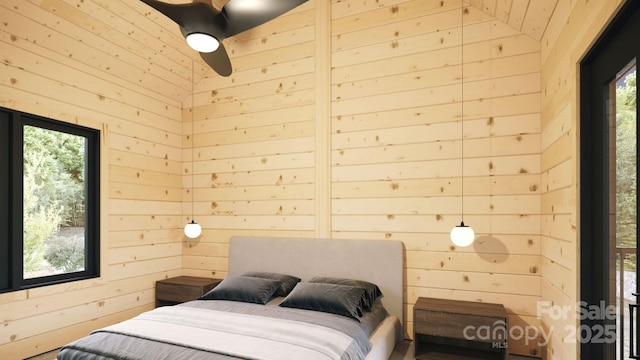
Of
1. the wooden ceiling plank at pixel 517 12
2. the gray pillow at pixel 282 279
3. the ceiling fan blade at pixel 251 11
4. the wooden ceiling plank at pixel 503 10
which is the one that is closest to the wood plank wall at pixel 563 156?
the wooden ceiling plank at pixel 517 12

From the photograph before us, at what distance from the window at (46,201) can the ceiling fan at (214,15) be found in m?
1.81

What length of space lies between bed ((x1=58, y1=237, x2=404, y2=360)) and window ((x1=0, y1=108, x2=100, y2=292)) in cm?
112

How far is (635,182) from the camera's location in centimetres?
147

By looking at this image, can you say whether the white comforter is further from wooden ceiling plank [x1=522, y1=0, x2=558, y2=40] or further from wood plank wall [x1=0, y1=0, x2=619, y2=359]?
wooden ceiling plank [x1=522, y1=0, x2=558, y2=40]

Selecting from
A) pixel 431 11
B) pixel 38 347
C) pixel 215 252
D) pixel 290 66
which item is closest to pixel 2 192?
pixel 38 347

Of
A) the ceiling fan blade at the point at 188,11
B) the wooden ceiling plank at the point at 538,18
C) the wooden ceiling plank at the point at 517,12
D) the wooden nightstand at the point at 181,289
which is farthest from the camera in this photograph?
the wooden nightstand at the point at 181,289

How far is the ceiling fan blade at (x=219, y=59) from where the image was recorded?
101 inches

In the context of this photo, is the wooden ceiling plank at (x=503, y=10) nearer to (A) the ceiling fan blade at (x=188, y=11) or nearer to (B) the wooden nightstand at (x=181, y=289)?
(A) the ceiling fan blade at (x=188, y=11)

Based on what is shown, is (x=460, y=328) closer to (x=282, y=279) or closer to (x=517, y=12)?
(x=282, y=279)

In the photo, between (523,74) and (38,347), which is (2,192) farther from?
(523,74)

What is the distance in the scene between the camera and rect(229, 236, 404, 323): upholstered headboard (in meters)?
3.19

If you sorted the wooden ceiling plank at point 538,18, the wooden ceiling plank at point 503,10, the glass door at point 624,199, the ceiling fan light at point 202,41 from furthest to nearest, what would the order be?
the wooden ceiling plank at point 503,10
the wooden ceiling plank at point 538,18
the ceiling fan light at point 202,41
the glass door at point 624,199

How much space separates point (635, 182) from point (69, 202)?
393 cm

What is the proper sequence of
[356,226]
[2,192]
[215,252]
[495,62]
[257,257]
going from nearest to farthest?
[2,192], [495,62], [356,226], [257,257], [215,252]
